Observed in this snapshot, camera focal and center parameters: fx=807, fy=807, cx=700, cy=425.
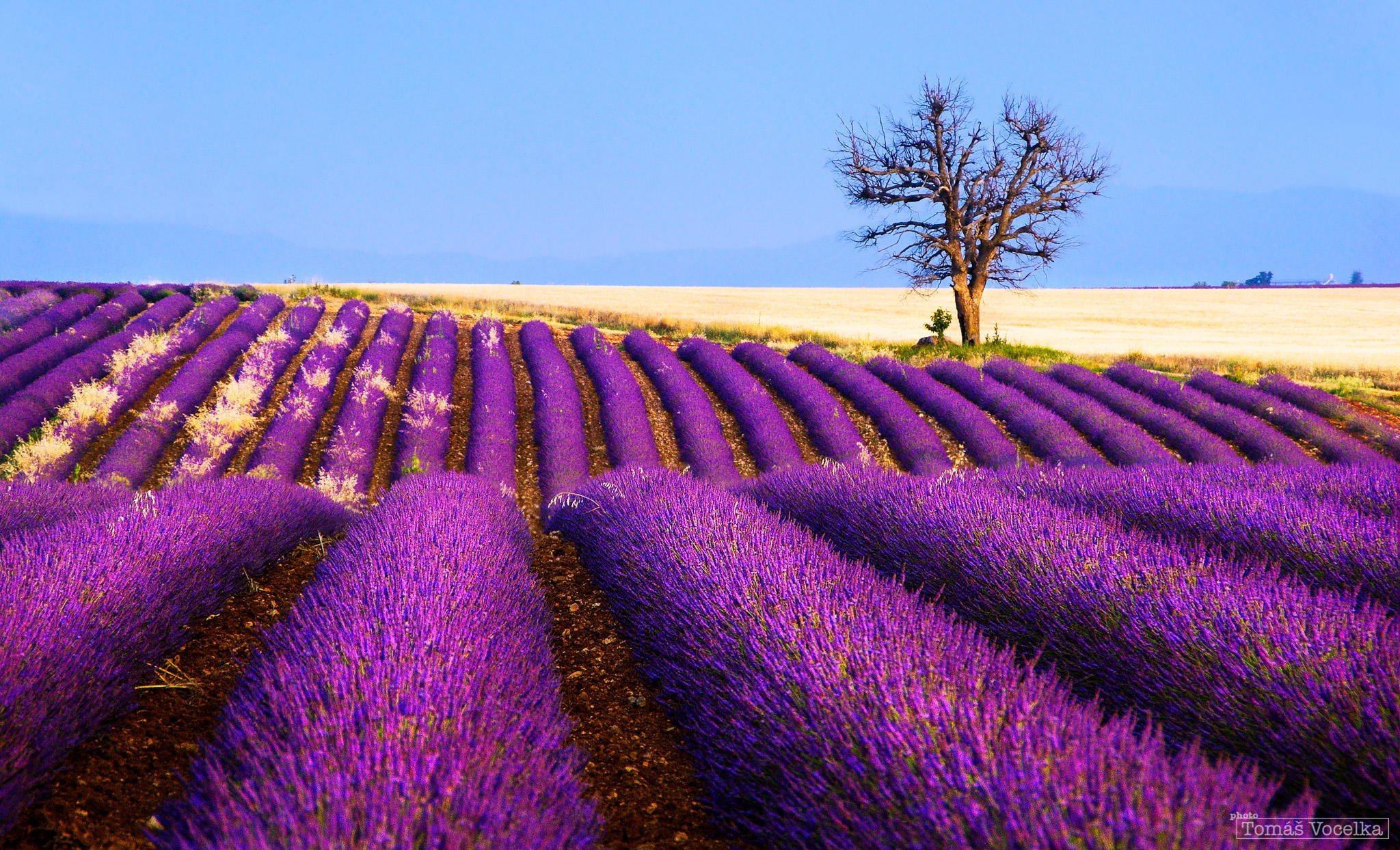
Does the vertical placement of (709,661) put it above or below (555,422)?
above

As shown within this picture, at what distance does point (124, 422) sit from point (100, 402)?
0.47 meters

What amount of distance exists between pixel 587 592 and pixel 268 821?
284 centimetres

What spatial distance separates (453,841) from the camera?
1643mm

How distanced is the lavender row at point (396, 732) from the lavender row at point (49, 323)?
54.7ft

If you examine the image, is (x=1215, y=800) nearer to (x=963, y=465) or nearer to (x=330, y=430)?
(x=963, y=465)

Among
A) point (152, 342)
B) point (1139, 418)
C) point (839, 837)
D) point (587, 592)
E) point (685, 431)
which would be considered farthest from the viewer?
point (152, 342)

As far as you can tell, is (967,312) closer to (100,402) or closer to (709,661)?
(100,402)

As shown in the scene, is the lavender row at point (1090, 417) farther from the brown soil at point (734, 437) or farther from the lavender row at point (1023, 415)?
the brown soil at point (734, 437)

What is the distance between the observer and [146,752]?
2.88 m

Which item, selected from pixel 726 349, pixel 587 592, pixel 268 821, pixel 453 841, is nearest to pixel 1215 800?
pixel 453 841

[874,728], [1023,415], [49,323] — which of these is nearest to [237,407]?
[49,323]

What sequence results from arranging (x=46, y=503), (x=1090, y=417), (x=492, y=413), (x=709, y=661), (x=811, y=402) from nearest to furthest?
(x=709, y=661)
(x=46, y=503)
(x=1090, y=417)
(x=492, y=413)
(x=811, y=402)

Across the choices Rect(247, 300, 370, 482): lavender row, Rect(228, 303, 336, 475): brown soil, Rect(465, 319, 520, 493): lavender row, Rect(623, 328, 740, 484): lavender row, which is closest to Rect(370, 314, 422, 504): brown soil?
Rect(247, 300, 370, 482): lavender row

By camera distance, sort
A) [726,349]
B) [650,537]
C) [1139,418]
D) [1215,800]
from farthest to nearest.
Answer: [726,349] < [1139,418] < [650,537] < [1215,800]
